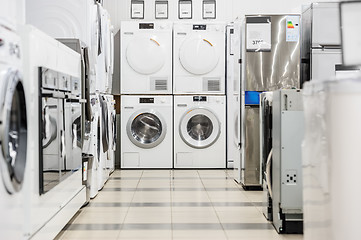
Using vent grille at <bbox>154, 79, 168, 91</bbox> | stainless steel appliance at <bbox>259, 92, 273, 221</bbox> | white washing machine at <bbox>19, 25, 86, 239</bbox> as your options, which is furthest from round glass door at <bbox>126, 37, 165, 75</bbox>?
white washing machine at <bbox>19, 25, 86, 239</bbox>

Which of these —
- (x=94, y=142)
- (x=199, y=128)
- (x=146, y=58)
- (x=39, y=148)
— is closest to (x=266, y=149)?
(x=94, y=142)

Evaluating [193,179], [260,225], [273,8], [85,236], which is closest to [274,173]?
[260,225]

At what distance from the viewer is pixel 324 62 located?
4777 millimetres

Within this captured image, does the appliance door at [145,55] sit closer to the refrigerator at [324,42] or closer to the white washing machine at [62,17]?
the white washing machine at [62,17]

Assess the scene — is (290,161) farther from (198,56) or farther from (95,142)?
(198,56)

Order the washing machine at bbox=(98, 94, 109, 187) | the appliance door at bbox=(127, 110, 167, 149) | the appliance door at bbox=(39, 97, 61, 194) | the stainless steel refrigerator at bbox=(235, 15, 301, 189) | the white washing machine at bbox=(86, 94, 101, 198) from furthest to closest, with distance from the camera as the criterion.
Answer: the appliance door at bbox=(127, 110, 167, 149) < the stainless steel refrigerator at bbox=(235, 15, 301, 189) < the washing machine at bbox=(98, 94, 109, 187) < the white washing machine at bbox=(86, 94, 101, 198) < the appliance door at bbox=(39, 97, 61, 194)

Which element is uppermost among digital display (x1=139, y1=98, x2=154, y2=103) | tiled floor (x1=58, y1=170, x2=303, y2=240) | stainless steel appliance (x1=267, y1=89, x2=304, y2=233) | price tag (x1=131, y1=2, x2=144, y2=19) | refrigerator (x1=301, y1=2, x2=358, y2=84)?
price tag (x1=131, y1=2, x2=144, y2=19)

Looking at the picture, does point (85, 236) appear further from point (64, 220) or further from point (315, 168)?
point (315, 168)

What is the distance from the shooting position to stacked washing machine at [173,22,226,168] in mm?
6508

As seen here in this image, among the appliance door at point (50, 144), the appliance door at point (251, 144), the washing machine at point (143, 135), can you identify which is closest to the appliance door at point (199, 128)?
the washing machine at point (143, 135)

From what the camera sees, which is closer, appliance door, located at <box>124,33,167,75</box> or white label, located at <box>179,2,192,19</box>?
appliance door, located at <box>124,33,167,75</box>

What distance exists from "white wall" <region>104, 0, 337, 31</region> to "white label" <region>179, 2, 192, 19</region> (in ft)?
0.22

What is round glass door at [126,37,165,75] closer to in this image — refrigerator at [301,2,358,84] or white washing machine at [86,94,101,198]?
white washing machine at [86,94,101,198]

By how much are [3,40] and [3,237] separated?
858mm
